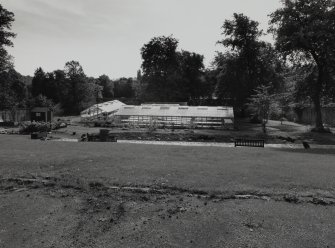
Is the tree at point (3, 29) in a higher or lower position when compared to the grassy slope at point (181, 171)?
higher

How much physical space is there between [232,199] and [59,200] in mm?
5216

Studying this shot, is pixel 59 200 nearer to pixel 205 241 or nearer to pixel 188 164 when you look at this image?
pixel 205 241

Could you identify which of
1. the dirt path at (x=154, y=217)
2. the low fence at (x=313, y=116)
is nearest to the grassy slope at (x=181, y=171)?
the dirt path at (x=154, y=217)

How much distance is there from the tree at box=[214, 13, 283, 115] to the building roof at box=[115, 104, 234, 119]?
789cm

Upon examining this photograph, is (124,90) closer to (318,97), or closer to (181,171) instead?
(318,97)

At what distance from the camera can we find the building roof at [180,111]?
4512 cm

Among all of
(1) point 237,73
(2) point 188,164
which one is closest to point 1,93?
(1) point 237,73

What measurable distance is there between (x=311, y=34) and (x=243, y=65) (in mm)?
20108

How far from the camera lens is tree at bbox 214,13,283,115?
53.4m

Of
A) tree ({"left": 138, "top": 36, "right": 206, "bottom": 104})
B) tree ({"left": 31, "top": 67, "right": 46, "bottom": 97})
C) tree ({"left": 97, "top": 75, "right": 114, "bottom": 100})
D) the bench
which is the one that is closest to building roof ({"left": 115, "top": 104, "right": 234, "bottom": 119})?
the bench

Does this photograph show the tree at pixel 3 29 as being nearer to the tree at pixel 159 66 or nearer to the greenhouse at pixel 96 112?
the greenhouse at pixel 96 112

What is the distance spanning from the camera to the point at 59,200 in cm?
950

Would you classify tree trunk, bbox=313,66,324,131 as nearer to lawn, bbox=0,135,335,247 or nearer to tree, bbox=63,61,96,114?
lawn, bbox=0,135,335,247

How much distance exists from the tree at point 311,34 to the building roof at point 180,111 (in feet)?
37.8
